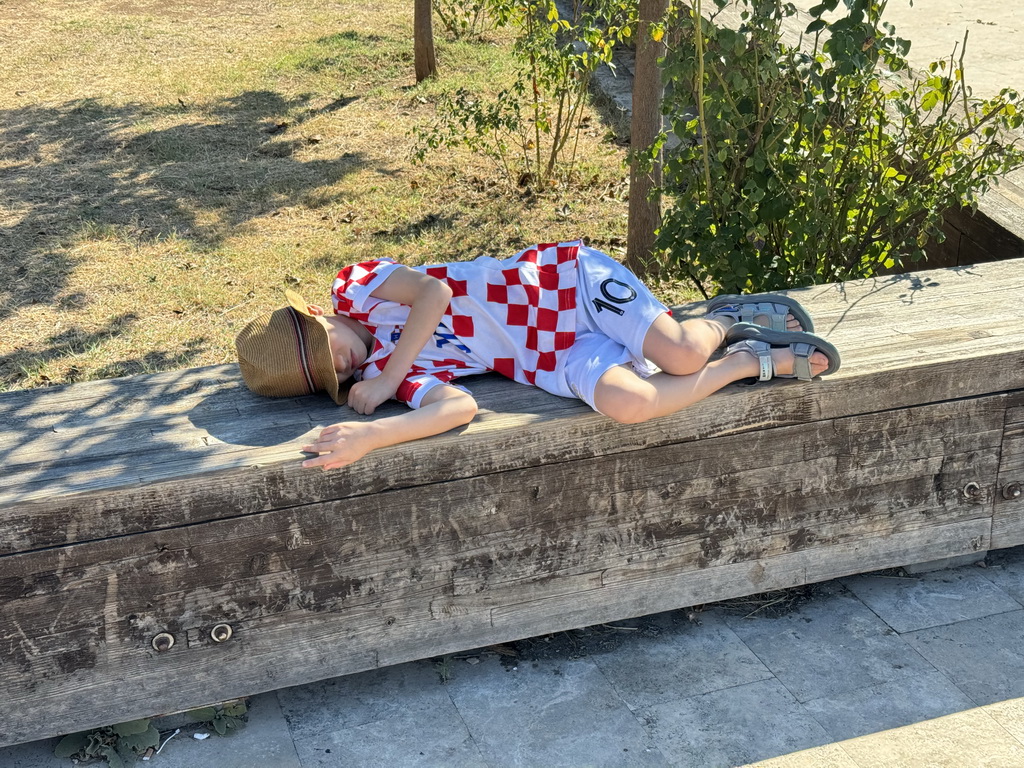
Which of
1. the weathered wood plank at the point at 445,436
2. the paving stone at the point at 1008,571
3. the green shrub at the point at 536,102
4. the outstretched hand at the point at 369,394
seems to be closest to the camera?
the weathered wood plank at the point at 445,436

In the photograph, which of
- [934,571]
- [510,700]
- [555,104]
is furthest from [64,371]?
[555,104]

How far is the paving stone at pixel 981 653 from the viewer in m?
2.97

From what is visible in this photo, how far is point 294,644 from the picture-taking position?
282 centimetres

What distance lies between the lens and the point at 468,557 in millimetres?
2889

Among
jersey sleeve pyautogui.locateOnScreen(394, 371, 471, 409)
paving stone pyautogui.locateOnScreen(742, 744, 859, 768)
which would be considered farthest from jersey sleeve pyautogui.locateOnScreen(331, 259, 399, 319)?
paving stone pyautogui.locateOnScreen(742, 744, 859, 768)

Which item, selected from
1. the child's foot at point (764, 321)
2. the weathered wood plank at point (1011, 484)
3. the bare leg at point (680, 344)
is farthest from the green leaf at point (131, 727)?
the weathered wood plank at point (1011, 484)

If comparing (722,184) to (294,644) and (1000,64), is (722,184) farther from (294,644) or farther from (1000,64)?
(1000,64)

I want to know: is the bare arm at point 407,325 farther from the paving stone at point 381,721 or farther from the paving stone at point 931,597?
the paving stone at point 931,597

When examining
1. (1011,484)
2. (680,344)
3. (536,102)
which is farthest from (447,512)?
(536,102)

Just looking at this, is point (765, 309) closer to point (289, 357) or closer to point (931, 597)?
point (931, 597)

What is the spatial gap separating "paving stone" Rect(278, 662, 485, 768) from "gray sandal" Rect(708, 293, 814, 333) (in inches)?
52.4

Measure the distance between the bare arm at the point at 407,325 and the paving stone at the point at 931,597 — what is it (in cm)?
153

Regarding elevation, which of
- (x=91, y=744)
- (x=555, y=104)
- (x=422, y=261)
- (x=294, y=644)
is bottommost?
(x=91, y=744)

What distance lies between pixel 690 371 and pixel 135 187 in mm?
4552
